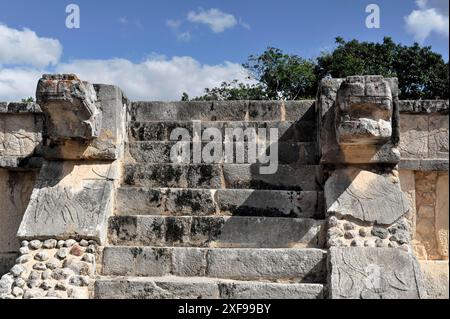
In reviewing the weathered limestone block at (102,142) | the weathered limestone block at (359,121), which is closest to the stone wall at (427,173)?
the weathered limestone block at (359,121)

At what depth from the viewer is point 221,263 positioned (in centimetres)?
430

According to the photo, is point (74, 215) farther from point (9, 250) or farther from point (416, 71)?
point (416, 71)

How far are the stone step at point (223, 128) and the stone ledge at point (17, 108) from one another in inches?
43.9

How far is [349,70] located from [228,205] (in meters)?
19.7

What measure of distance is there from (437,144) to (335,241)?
1.79 metres

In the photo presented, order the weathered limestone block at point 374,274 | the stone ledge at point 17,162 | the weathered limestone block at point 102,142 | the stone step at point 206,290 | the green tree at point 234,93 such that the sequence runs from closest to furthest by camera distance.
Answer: the weathered limestone block at point 374,274, the stone step at point 206,290, the weathered limestone block at point 102,142, the stone ledge at point 17,162, the green tree at point 234,93

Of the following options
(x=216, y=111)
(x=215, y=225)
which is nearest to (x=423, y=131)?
(x=216, y=111)

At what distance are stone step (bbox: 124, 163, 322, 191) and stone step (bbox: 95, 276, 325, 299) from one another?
1169 millimetres

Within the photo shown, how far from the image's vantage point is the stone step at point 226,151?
17.5 ft

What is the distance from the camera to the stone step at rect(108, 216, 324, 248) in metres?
4.51

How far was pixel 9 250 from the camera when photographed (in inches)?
216

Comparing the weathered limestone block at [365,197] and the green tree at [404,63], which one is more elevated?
the green tree at [404,63]

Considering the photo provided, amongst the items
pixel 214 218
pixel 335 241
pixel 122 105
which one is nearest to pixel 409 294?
pixel 335 241

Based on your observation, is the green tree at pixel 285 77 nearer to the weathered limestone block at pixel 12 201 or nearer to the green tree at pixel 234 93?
the green tree at pixel 234 93
